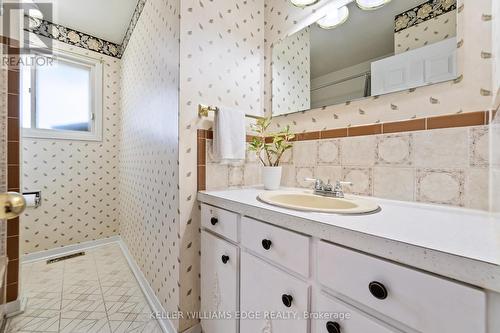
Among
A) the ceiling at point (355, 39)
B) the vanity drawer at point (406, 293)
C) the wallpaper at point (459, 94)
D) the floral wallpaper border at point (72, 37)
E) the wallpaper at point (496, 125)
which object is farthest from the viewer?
the floral wallpaper border at point (72, 37)

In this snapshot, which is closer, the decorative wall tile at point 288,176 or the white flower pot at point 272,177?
the white flower pot at point 272,177

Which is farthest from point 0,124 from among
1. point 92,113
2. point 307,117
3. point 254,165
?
point 307,117

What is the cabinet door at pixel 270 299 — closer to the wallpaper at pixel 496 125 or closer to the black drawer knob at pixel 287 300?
the black drawer knob at pixel 287 300

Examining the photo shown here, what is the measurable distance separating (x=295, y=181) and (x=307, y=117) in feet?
1.40

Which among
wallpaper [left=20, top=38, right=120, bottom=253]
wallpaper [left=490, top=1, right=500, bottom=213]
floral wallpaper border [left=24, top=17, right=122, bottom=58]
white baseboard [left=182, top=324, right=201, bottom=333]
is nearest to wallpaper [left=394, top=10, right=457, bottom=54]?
wallpaper [left=490, top=1, right=500, bottom=213]

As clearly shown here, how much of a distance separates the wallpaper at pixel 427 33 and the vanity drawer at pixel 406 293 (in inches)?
38.2

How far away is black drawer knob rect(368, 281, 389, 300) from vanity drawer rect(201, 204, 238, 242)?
0.56 metres

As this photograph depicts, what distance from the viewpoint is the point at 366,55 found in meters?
1.07

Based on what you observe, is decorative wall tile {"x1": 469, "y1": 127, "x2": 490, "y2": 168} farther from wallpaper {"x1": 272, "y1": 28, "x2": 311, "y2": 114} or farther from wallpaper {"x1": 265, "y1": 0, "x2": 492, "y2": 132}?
wallpaper {"x1": 272, "y1": 28, "x2": 311, "y2": 114}

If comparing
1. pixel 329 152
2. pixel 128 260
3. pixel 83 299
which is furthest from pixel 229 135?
pixel 128 260

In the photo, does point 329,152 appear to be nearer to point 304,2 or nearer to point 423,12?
point 423,12

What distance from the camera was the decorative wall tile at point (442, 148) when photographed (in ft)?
2.56

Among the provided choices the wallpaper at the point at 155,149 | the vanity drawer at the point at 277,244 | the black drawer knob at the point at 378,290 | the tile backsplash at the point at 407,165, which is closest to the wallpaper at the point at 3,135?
the wallpaper at the point at 155,149

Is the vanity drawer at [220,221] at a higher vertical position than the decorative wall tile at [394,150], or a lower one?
lower
